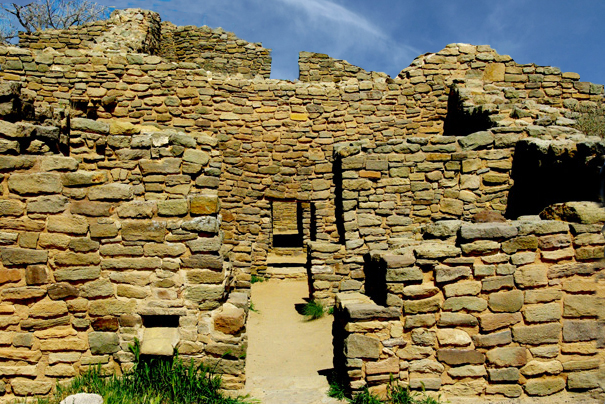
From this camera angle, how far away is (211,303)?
439 cm

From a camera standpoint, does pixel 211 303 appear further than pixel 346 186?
No

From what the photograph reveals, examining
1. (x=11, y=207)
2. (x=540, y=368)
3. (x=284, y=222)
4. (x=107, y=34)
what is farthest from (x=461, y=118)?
(x=284, y=222)

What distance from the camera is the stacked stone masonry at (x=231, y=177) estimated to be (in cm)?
424

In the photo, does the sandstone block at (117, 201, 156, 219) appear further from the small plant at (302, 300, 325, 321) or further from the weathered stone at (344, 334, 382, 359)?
the small plant at (302, 300, 325, 321)

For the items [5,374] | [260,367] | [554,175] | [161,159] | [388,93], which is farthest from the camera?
[388,93]

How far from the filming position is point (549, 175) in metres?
6.89

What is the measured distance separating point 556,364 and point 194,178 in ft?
14.3

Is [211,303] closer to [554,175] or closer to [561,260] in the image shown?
[561,260]

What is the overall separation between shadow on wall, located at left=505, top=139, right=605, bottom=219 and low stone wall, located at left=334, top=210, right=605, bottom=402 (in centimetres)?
170

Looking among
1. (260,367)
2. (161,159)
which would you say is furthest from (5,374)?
(260,367)

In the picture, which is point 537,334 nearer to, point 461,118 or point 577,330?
point 577,330

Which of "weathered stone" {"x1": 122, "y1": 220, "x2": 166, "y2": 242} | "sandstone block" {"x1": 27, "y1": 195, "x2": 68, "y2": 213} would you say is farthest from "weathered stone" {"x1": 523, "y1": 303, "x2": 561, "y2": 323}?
"sandstone block" {"x1": 27, "y1": 195, "x2": 68, "y2": 213}

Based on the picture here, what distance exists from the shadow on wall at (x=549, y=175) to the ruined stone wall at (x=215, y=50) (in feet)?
36.7

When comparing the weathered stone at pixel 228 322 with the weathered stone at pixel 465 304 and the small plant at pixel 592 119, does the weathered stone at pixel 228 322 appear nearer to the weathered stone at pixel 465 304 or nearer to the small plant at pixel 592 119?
the weathered stone at pixel 465 304
